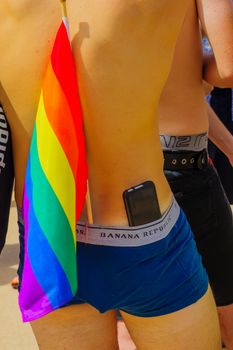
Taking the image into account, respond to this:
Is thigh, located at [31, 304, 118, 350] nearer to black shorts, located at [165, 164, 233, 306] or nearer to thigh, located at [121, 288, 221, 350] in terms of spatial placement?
thigh, located at [121, 288, 221, 350]

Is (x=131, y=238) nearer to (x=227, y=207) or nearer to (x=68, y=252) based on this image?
(x=68, y=252)

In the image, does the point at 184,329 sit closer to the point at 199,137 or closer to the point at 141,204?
the point at 141,204

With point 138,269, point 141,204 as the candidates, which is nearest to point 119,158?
point 141,204

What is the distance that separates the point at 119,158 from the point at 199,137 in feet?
2.09

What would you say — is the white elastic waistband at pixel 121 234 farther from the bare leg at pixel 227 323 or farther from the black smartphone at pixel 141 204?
the bare leg at pixel 227 323

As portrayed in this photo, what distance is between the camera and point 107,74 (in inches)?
50.5

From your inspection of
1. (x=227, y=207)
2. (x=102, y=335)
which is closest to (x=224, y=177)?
(x=227, y=207)

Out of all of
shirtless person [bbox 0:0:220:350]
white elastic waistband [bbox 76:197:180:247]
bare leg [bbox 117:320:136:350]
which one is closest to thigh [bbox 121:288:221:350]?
shirtless person [bbox 0:0:220:350]

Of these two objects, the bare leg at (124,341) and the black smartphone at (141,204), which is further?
the bare leg at (124,341)

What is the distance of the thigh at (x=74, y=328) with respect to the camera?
151 cm

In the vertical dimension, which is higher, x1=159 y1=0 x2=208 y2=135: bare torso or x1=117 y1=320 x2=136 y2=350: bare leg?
x1=159 y1=0 x2=208 y2=135: bare torso

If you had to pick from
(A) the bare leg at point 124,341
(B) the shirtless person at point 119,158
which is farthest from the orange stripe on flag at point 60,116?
(A) the bare leg at point 124,341

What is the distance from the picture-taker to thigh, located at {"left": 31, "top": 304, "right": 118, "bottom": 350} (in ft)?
4.95

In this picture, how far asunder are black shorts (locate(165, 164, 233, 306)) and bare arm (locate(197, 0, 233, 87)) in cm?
34
